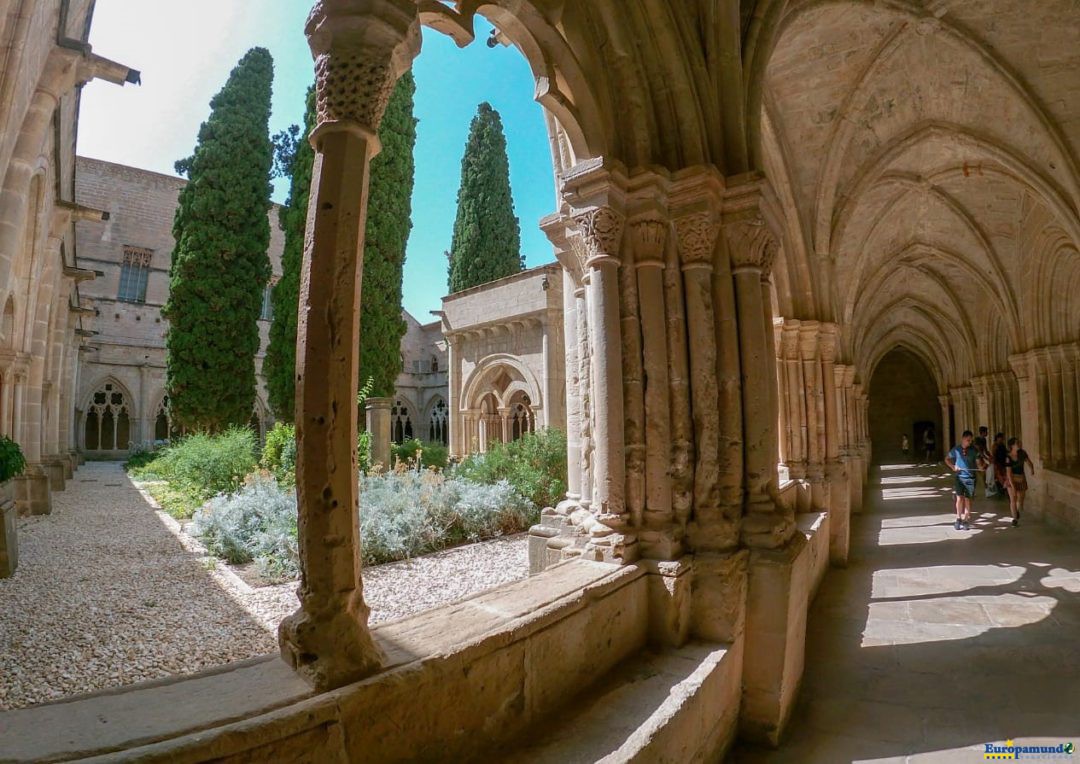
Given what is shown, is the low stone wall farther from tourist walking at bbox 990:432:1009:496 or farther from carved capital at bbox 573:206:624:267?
carved capital at bbox 573:206:624:267

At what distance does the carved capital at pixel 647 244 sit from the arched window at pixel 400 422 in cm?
2221

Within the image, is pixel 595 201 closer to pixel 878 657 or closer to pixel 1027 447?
pixel 878 657

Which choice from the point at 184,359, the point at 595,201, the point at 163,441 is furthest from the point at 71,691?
the point at 163,441

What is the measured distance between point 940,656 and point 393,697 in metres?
3.60

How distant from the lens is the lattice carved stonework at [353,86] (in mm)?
1745

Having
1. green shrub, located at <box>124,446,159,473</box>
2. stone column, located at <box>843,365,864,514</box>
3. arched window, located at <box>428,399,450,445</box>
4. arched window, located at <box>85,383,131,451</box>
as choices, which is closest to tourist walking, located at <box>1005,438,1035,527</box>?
stone column, located at <box>843,365,864,514</box>

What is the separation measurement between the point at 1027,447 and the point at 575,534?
1016cm

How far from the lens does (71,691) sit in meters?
2.83

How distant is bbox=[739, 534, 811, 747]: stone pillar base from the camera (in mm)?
2812

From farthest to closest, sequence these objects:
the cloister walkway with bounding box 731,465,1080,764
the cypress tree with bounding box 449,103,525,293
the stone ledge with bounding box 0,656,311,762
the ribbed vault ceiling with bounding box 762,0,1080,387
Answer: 1. the cypress tree with bounding box 449,103,525,293
2. the ribbed vault ceiling with bounding box 762,0,1080,387
3. the cloister walkway with bounding box 731,465,1080,764
4. the stone ledge with bounding box 0,656,311,762

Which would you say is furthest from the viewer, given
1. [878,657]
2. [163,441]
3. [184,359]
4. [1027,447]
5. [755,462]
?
[163,441]

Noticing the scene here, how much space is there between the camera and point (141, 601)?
4.27 metres

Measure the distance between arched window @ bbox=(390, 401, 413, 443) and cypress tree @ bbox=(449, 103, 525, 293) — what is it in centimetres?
731

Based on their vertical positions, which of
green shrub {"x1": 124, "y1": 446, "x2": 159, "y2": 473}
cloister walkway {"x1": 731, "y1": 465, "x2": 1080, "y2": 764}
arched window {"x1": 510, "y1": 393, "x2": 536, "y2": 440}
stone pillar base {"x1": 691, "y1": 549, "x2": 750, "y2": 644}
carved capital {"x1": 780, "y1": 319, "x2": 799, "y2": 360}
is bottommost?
cloister walkway {"x1": 731, "y1": 465, "x2": 1080, "y2": 764}
